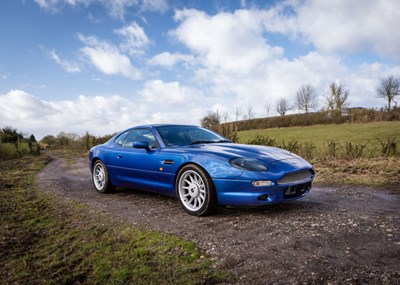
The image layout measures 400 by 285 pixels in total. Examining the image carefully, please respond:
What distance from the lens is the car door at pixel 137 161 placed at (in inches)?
187

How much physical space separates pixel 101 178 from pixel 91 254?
3314 mm

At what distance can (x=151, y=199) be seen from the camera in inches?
210

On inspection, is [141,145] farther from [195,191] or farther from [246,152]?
[246,152]

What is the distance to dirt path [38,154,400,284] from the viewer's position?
2389 millimetres

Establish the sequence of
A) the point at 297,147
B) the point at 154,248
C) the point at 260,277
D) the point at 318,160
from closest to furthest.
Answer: the point at 260,277, the point at 154,248, the point at 318,160, the point at 297,147

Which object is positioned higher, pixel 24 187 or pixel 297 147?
pixel 297 147

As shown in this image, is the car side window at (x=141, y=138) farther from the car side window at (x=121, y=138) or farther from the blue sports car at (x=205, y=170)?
the car side window at (x=121, y=138)

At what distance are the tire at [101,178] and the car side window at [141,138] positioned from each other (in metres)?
0.76

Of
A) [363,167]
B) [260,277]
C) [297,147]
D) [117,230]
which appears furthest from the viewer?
[297,147]

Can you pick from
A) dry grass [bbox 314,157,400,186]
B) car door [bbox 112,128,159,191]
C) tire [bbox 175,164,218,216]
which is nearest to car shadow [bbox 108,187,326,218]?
tire [bbox 175,164,218,216]

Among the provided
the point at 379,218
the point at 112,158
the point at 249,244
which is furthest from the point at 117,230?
the point at 379,218

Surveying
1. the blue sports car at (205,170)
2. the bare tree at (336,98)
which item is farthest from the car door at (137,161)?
the bare tree at (336,98)

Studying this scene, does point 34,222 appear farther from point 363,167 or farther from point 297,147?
point 297,147

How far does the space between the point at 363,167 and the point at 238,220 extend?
6004 millimetres
